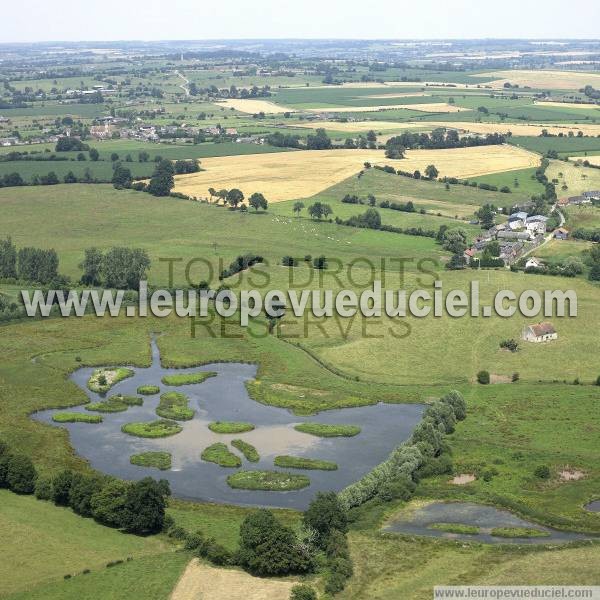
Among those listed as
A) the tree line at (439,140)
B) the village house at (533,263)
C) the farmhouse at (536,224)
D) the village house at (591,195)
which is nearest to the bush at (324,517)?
the village house at (533,263)

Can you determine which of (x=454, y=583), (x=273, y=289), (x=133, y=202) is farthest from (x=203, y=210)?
(x=454, y=583)

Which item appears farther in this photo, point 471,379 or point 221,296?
point 221,296

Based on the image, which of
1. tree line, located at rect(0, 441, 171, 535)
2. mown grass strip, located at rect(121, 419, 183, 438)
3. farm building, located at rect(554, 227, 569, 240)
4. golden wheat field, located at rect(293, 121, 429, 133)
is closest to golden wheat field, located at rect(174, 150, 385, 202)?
golden wheat field, located at rect(293, 121, 429, 133)

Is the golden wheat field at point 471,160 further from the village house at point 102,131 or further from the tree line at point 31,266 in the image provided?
the tree line at point 31,266

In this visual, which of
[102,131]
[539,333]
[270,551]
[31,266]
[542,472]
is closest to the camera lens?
[270,551]

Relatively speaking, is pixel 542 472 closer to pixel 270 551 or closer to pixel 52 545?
pixel 270 551

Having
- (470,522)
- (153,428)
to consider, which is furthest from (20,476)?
(470,522)

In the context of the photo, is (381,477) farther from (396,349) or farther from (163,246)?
(163,246)
